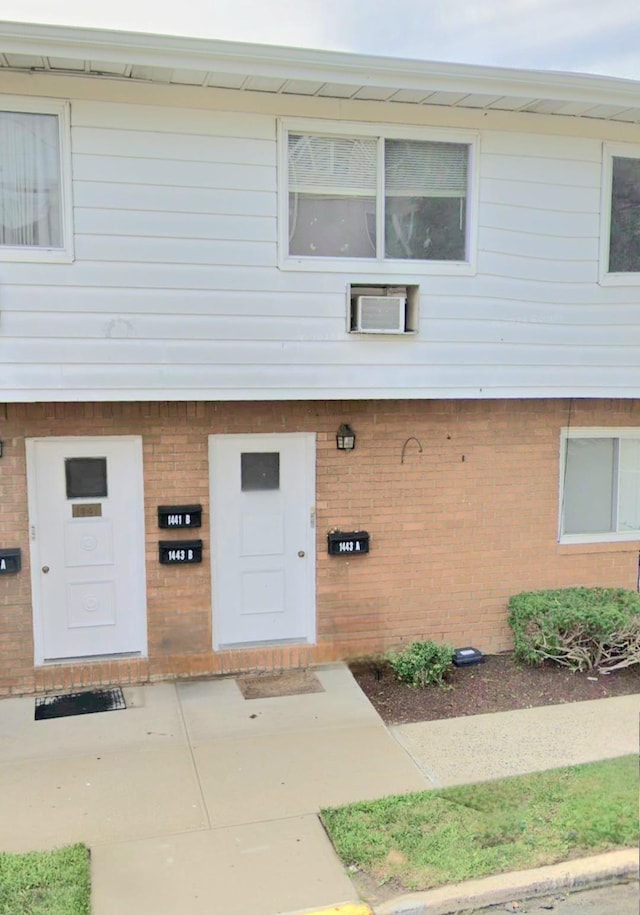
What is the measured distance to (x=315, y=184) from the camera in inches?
253

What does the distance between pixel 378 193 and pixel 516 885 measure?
5.17 metres

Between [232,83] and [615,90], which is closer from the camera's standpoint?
[232,83]

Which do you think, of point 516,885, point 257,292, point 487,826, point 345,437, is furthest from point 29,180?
point 516,885

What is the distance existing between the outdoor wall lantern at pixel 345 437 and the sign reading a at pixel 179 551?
5.07 feet

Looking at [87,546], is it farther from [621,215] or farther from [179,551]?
[621,215]

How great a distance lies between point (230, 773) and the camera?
5277 mm

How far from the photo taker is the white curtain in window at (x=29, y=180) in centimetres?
580

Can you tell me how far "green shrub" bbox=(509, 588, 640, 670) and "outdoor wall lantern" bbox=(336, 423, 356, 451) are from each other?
7.45 feet

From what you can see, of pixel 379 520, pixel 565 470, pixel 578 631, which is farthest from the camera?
pixel 565 470

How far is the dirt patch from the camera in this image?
6309mm

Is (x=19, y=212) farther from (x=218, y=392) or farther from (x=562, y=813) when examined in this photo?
(x=562, y=813)

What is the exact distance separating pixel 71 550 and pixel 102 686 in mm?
1212

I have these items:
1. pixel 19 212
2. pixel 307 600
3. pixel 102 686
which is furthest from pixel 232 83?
pixel 102 686

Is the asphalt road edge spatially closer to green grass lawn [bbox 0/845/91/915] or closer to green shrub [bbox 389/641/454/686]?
green grass lawn [bbox 0/845/91/915]
